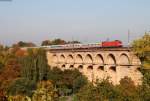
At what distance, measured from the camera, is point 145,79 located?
1733cm

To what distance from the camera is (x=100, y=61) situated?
1673 inches

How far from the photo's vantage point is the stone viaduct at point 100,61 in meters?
36.6

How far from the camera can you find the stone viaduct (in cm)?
3662

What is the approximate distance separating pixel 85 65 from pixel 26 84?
1155cm

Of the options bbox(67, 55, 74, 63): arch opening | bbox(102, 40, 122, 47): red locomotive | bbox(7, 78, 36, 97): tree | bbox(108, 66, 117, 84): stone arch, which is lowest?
bbox(7, 78, 36, 97): tree

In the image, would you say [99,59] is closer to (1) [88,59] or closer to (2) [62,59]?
(1) [88,59]

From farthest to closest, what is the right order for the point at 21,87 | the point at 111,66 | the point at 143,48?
1. the point at 111,66
2. the point at 21,87
3. the point at 143,48

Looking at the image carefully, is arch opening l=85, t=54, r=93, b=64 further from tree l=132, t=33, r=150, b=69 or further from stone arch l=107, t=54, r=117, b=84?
tree l=132, t=33, r=150, b=69

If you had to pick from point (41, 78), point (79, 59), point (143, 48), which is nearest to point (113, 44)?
point (79, 59)

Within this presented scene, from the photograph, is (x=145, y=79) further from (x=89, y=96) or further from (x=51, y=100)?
(x=51, y=100)

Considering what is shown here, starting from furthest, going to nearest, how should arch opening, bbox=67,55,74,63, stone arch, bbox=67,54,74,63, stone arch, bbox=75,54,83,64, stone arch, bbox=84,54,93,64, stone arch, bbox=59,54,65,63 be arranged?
stone arch, bbox=59,54,65,63
arch opening, bbox=67,55,74,63
stone arch, bbox=67,54,74,63
stone arch, bbox=75,54,83,64
stone arch, bbox=84,54,93,64

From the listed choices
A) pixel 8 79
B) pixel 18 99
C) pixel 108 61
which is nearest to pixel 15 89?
pixel 8 79

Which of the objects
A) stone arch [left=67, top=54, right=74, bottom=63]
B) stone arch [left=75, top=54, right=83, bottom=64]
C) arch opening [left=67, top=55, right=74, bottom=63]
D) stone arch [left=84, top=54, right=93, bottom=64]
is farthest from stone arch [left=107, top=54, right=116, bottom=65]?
arch opening [left=67, top=55, right=74, bottom=63]

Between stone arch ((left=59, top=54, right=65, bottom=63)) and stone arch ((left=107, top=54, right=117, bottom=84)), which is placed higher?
stone arch ((left=59, top=54, right=65, bottom=63))
